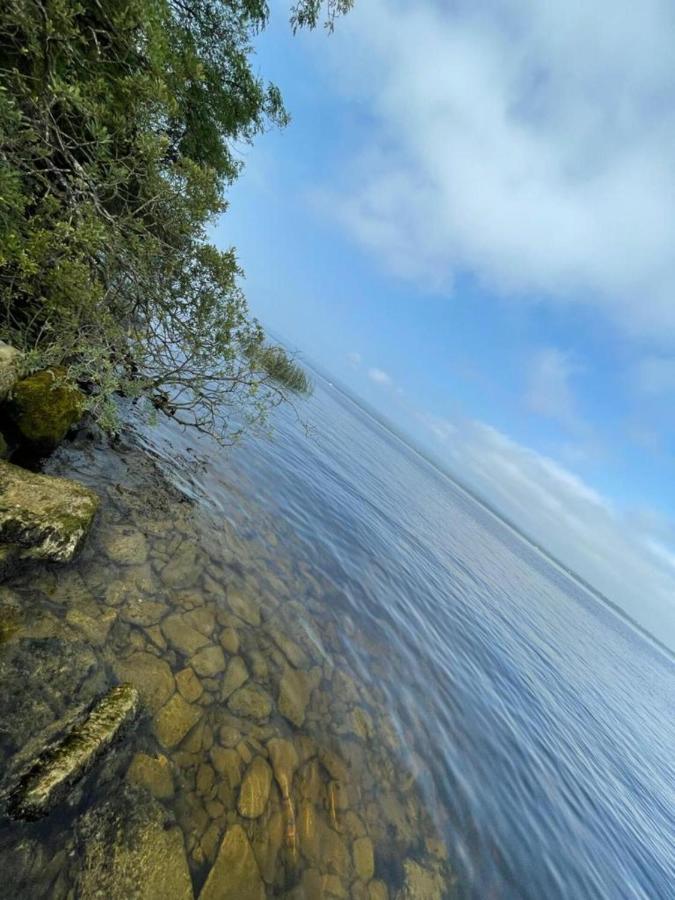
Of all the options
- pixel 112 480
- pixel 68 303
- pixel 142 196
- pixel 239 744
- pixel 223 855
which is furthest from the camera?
pixel 112 480

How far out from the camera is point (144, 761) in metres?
5.32

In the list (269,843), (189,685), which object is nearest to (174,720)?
(189,685)

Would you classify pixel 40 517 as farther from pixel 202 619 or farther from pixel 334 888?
pixel 334 888

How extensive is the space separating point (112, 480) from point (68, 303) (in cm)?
475

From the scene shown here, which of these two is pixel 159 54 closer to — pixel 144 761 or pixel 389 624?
pixel 144 761

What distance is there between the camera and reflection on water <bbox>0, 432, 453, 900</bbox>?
4496 mm

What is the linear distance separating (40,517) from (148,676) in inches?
131

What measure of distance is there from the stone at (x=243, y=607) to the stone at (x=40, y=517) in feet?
12.2

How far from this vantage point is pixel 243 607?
9.59 m

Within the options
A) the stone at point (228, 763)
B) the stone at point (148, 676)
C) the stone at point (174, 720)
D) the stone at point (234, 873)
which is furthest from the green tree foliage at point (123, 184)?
the stone at point (234, 873)

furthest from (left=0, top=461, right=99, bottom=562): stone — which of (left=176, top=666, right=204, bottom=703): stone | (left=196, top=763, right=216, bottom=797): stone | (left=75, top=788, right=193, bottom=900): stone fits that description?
(left=196, top=763, right=216, bottom=797): stone

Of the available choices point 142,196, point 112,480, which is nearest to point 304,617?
point 112,480

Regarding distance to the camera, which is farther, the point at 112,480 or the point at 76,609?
the point at 112,480

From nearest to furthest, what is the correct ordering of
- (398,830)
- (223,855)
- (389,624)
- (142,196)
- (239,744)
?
1. (223,855)
2. (239,744)
3. (398,830)
4. (142,196)
5. (389,624)
